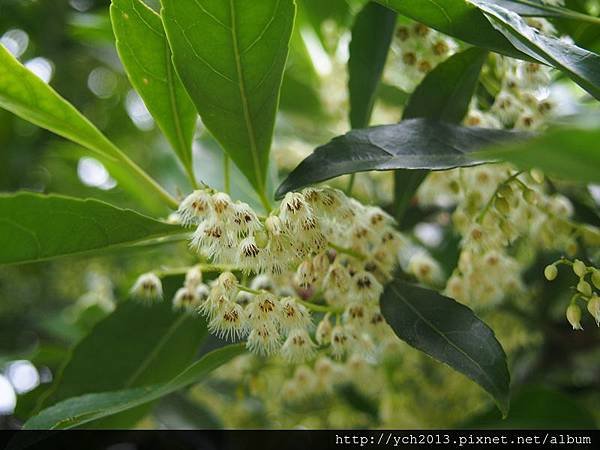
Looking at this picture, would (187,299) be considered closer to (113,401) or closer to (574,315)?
(113,401)

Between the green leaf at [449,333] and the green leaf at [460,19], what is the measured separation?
1.55 feet

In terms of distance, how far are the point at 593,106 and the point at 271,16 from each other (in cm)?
138

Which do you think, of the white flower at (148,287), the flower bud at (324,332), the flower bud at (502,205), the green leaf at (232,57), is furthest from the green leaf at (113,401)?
the flower bud at (502,205)

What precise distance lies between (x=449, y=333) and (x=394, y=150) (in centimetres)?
34

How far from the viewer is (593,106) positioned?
2.16m

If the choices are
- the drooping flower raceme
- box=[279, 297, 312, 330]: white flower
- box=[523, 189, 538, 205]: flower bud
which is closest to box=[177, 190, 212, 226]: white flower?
the drooping flower raceme

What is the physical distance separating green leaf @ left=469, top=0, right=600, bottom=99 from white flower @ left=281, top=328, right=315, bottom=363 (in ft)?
2.16

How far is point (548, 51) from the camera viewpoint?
43.7 inches

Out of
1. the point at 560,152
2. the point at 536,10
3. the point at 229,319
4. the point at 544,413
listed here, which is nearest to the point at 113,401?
the point at 229,319

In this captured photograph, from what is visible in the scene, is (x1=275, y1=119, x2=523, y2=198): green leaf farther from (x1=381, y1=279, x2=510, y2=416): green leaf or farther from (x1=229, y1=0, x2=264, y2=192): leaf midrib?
(x1=381, y1=279, x2=510, y2=416): green leaf

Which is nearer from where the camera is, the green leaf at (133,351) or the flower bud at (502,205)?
the flower bud at (502,205)

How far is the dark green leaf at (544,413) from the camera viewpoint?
6.63ft

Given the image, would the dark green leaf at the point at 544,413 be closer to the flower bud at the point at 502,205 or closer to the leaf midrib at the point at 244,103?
the flower bud at the point at 502,205
